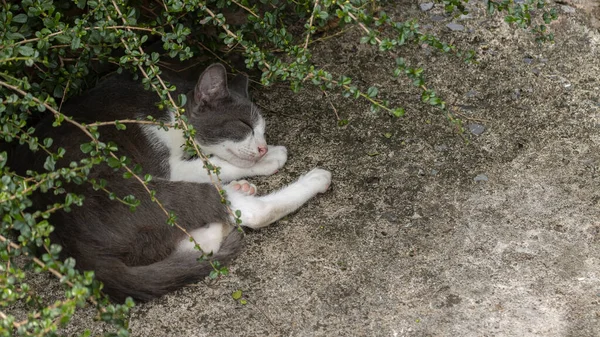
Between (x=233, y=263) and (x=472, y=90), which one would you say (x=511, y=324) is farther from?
(x=472, y=90)

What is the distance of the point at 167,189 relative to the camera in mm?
2887

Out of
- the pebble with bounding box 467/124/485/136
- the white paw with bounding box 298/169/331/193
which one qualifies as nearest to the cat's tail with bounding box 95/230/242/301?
the white paw with bounding box 298/169/331/193

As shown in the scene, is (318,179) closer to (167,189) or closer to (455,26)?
(167,189)

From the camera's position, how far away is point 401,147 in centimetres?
328

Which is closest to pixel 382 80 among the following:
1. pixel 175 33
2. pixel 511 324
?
pixel 175 33

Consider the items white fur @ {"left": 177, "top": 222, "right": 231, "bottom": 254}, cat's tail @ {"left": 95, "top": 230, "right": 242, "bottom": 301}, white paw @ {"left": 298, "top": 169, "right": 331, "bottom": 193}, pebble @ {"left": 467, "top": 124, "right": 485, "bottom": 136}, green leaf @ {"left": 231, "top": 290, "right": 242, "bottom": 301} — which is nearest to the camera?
cat's tail @ {"left": 95, "top": 230, "right": 242, "bottom": 301}

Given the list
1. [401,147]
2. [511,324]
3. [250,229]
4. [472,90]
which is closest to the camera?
[511,324]

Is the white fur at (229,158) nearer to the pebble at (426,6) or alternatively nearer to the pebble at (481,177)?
the pebble at (481,177)

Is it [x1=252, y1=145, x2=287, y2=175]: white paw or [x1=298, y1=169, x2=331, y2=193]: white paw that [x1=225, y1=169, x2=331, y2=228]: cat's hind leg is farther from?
[x1=252, y1=145, x2=287, y2=175]: white paw

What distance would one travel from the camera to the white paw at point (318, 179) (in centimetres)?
306

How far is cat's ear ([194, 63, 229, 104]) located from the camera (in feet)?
10.5

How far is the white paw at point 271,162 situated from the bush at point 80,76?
0.46 meters

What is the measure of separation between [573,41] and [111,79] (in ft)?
7.25

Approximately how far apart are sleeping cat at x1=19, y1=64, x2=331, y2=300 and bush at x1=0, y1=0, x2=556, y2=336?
0.10 metres
